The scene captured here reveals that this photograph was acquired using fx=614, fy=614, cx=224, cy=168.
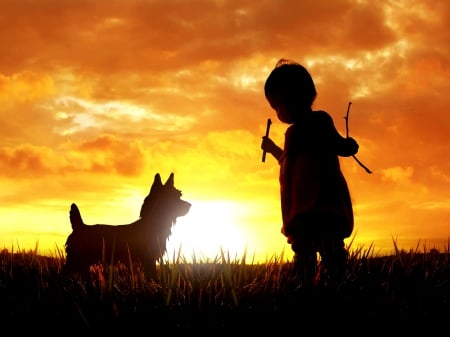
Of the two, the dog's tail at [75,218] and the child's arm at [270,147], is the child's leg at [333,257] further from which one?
the dog's tail at [75,218]

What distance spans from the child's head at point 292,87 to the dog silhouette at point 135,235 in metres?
2.84

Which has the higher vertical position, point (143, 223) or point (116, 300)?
point (143, 223)

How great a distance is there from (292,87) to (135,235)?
10.9 feet

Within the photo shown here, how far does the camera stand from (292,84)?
18.0 ft

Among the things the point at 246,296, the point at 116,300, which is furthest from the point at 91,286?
the point at 246,296

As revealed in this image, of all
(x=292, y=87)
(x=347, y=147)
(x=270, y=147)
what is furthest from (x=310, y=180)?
(x=292, y=87)

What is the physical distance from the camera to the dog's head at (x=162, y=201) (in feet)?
26.6

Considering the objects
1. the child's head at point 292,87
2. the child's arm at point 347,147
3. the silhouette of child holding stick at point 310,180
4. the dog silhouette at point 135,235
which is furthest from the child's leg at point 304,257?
the dog silhouette at point 135,235

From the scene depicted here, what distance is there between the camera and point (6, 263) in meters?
7.57

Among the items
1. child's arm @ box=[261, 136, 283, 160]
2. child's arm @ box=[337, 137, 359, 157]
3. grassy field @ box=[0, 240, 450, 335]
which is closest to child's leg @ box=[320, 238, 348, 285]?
grassy field @ box=[0, 240, 450, 335]

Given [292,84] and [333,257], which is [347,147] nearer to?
[292,84]

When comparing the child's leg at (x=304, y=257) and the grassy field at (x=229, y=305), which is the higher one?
the child's leg at (x=304, y=257)

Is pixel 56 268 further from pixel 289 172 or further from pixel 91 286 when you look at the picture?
pixel 289 172

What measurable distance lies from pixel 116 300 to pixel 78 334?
1.42 feet
